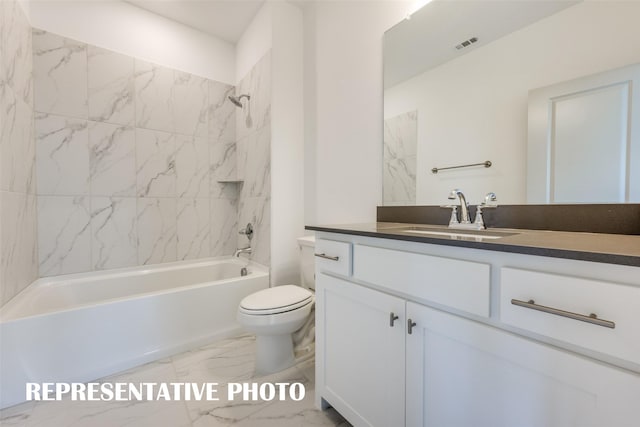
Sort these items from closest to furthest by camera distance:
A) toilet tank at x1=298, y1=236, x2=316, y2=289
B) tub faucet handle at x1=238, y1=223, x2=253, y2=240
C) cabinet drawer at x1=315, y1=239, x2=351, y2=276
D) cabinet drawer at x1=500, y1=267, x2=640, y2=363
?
1. cabinet drawer at x1=500, y1=267, x2=640, y2=363
2. cabinet drawer at x1=315, y1=239, x2=351, y2=276
3. toilet tank at x1=298, y1=236, x2=316, y2=289
4. tub faucet handle at x1=238, y1=223, x2=253, y2=240

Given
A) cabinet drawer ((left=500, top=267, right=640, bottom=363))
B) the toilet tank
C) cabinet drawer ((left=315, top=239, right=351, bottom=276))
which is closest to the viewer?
cabinet drawer ((left=500, top=267, right=640, bottom=363))

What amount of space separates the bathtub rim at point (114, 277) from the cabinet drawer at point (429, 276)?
4.72ft

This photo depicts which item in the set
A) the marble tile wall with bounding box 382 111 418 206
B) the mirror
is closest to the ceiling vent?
the mirror

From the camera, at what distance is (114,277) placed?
2143mm

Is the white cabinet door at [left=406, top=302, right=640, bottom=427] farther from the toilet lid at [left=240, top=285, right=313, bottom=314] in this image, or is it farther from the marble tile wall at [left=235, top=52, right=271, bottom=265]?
the marble tile wall at [left=235, top=52, right=271, bottom=265]

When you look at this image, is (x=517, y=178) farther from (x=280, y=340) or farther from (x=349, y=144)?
(x=280, y=340)

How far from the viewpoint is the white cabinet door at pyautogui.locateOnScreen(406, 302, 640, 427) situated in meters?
0.51

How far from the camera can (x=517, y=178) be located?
3.69 ft

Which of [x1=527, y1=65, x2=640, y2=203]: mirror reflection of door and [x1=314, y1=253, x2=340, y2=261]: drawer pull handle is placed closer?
[x1=527, y1=65, x2=640, y2=203]: mirror reflection of door

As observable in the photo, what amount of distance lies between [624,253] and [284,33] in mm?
2461

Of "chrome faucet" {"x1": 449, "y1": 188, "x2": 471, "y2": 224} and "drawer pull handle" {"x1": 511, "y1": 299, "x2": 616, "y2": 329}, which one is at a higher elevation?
"chrome faucet" {"x1": 449, "y1": 188, "x2": 471, "y2": 224}

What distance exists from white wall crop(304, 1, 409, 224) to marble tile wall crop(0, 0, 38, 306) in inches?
71.5

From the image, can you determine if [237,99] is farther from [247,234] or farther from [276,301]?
[276,301]

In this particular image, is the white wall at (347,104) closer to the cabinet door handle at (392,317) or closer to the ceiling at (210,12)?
the ceiling at (210,12)
